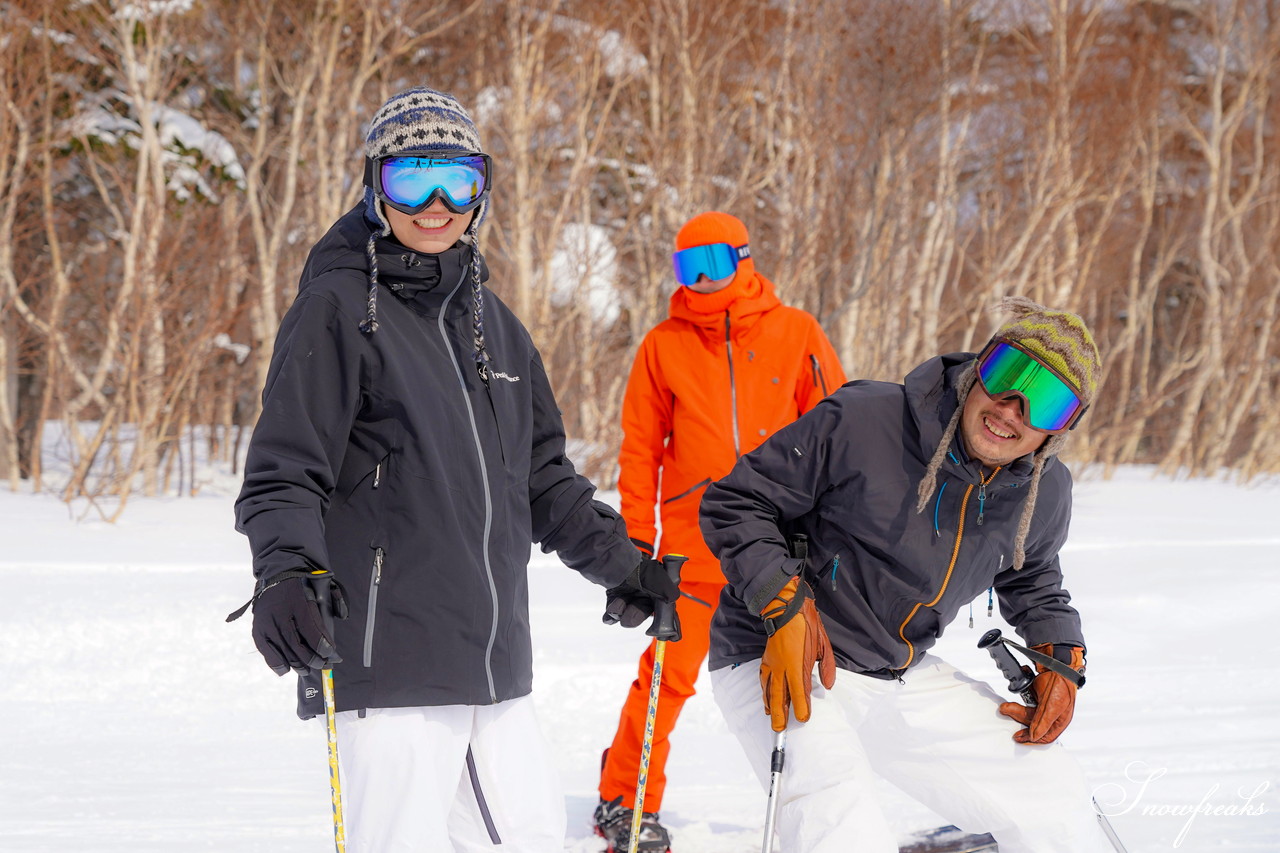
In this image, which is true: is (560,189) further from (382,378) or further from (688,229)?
(382,378)

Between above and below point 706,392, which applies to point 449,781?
below

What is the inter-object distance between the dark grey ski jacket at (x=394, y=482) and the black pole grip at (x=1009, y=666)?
1.05m

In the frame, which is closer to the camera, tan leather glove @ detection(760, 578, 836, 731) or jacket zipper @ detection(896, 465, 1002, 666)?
tan leather glove @ detection(760, 578, 836, 731)

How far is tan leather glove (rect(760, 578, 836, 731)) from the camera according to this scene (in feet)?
6.92

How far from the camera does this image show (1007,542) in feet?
7.63

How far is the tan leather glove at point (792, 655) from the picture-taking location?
211 cm

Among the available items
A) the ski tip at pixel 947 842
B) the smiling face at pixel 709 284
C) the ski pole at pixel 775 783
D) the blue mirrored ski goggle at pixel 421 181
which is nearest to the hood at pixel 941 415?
the ski pole at pixel 775 783

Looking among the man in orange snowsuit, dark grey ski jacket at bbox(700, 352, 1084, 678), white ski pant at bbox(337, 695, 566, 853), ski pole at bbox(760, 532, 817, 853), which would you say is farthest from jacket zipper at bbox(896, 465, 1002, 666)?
the man in orange snowsuit

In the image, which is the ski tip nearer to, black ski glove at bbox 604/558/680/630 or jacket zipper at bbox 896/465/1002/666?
jacket zipper at bbox 896/465/1002/666

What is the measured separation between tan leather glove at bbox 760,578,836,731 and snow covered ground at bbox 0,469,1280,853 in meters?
1.26

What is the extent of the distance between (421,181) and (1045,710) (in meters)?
1.63

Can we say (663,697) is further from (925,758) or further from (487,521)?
(487,521)

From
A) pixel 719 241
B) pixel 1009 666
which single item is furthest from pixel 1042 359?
pixel 719 241

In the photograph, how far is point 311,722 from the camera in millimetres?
4461
